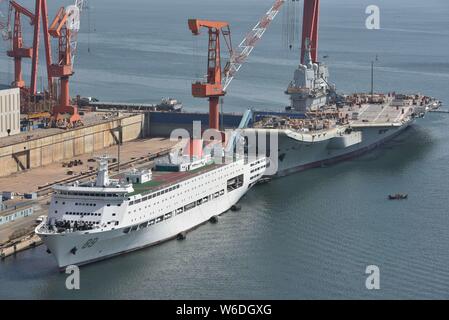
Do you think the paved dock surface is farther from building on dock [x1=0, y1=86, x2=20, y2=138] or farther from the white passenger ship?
the white passenger ship

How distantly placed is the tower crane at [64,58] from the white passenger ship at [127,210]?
20309mm

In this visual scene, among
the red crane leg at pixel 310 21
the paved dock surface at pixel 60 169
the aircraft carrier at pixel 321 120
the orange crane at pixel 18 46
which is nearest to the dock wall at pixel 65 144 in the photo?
the paved dock surface at pixel 60 169

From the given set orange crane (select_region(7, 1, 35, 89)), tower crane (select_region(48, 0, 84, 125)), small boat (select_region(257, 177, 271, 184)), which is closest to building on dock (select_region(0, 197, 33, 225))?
small boat (select_region(257, 177, 271, 184))

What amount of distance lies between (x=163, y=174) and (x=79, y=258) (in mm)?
9797

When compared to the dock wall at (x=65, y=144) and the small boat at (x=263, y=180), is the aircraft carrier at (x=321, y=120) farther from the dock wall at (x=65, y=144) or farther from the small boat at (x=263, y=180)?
the dock wall at (x=65, y=144)

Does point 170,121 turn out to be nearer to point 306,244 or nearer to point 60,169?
point 60,169

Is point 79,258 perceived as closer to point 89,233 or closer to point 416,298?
point 89,233

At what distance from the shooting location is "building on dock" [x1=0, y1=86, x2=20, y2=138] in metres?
73.3

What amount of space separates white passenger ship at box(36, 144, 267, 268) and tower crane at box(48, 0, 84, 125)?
66.6 feet

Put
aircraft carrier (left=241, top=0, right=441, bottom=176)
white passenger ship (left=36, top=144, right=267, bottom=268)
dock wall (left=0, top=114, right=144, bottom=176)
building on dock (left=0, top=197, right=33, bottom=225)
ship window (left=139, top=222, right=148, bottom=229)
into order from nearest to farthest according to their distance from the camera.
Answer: white passenger ship (left=36, top=144, right=267, bottom=268) < ship window (left=139, top=222, right=148, bottom=229) < building on dock (left=0, top=197, right=33, bottom=225) < dock wall (left=0, top=114, right=144, bottom=176) < aircraft carrier (left=241, top=0, right=441, bottom=176)

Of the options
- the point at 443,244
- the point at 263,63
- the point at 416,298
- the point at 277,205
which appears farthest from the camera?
the point at 263,63

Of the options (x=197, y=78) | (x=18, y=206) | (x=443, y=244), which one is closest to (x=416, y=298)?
(x=443, y=244)

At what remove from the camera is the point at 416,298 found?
4484 cm

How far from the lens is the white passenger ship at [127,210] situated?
50.2 metres
